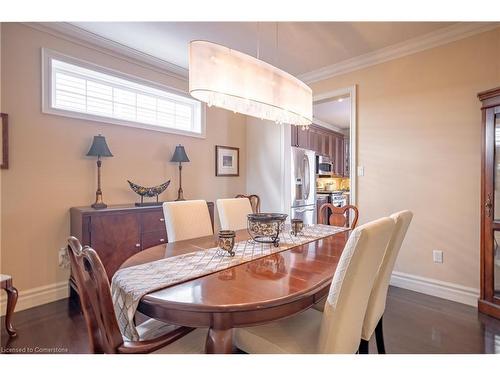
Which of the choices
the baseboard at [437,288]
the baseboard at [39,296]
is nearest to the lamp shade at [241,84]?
the baseboard at [437,288]

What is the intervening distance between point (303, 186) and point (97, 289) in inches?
154

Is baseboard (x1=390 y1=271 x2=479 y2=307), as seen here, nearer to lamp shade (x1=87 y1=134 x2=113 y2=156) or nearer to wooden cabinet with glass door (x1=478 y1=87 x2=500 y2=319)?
wooden cabinet with glass door (x1=478 y1=87 x2=500 y2=319)

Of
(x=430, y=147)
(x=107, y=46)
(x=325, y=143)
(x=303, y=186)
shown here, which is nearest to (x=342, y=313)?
(x=430, y=147)

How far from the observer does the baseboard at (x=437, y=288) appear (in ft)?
8.41

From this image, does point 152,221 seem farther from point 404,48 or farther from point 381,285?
point 404,48

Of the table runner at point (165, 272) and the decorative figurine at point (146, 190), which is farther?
the decorative figurine at point (146, 190)

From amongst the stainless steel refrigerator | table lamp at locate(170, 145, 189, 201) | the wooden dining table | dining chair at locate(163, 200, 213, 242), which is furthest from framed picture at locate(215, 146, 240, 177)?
the wooden dining table

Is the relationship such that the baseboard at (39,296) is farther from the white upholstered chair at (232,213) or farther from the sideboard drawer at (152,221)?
the white upholstered chair at (232,213)

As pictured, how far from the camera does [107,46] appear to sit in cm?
287

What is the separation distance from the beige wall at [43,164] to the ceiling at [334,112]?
3.11 m

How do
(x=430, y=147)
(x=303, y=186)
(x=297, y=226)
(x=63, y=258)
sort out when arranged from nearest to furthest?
(x=297, y=226) → (x=63, y=258) → (x=430, y=147) → (x=303, y=186)

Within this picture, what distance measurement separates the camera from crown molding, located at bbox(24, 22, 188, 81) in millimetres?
2527

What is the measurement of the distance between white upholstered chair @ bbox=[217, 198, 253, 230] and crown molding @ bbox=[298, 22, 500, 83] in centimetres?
203
